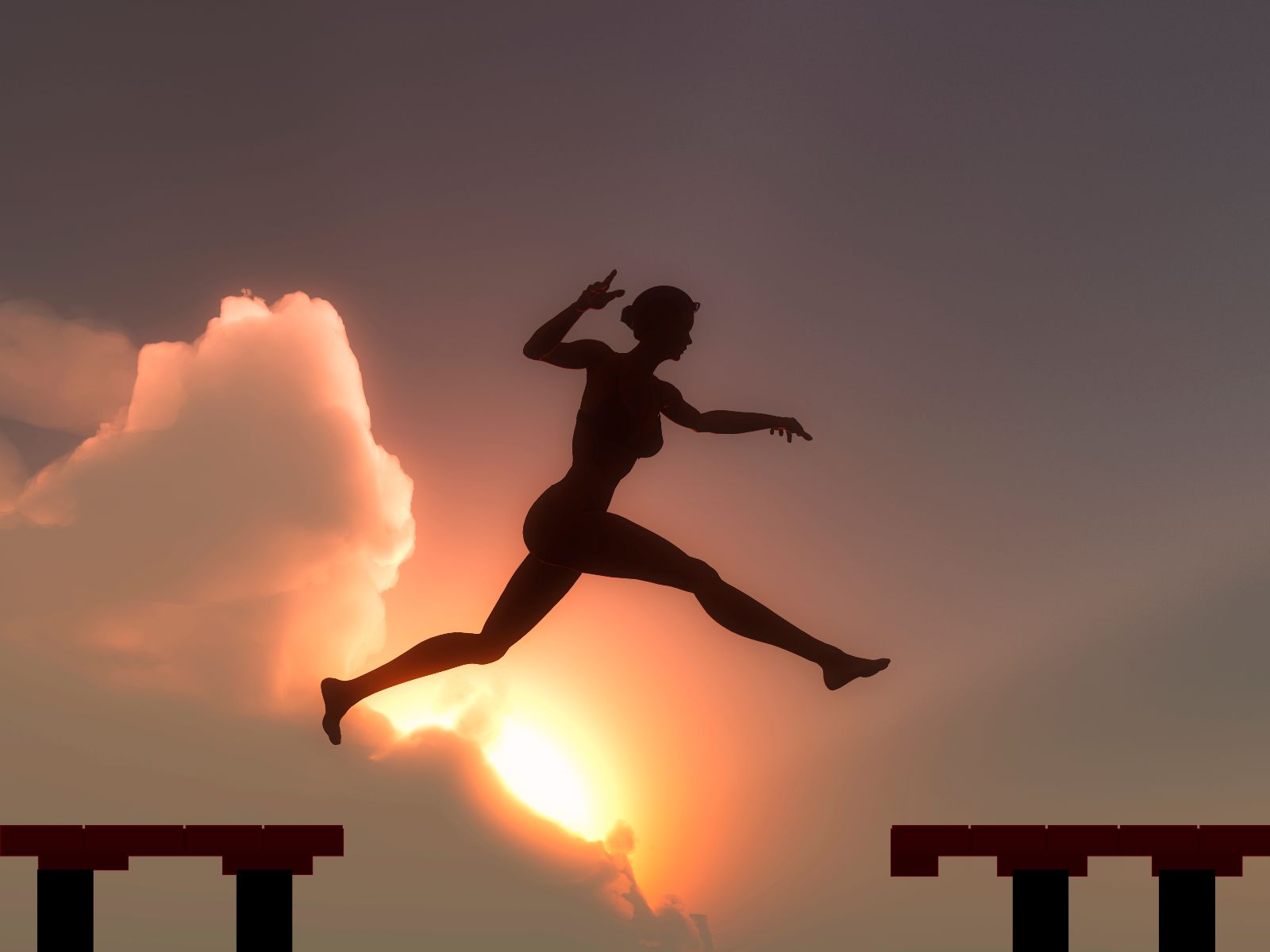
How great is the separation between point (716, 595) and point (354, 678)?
244 cm

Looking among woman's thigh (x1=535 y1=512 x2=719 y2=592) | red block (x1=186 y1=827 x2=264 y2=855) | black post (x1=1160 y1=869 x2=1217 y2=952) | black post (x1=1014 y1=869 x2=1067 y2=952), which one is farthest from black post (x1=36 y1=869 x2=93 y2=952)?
black post (x1=1160 y1=869 x2=1217 y2=952)

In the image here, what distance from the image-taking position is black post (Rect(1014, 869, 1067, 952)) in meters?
7.52

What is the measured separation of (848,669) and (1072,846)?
5.38 ft

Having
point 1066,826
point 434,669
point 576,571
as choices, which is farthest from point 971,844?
point 434,669

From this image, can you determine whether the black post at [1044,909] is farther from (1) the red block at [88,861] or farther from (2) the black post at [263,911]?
(1) the red block at [88,861]

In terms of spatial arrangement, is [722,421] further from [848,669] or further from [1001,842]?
[1001,842]

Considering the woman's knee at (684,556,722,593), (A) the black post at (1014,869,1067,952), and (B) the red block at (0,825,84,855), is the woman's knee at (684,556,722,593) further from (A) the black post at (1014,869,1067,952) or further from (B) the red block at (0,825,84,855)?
(B) the red block at (0,825,84,855)

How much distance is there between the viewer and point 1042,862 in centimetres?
749

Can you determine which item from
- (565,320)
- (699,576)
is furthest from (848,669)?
(565,320)

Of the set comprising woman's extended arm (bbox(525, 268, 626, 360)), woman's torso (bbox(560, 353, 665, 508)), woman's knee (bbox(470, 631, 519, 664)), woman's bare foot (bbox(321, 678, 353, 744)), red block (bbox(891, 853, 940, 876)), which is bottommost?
red block (bbox(891, 853, 940, 876))

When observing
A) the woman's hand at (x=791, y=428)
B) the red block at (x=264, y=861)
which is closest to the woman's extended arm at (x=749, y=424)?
the woman's hand at (x=791, y=428)

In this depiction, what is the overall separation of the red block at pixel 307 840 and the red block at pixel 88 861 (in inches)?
34.1

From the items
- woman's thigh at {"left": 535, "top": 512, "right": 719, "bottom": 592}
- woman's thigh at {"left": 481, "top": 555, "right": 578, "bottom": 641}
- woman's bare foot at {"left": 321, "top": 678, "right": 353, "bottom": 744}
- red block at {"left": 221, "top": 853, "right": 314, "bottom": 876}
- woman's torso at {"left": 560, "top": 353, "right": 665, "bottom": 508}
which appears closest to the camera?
red block at {"left": 221, "top": 853, "right": 314, "bottom": 876}

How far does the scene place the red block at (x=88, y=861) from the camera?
756 centimetres
